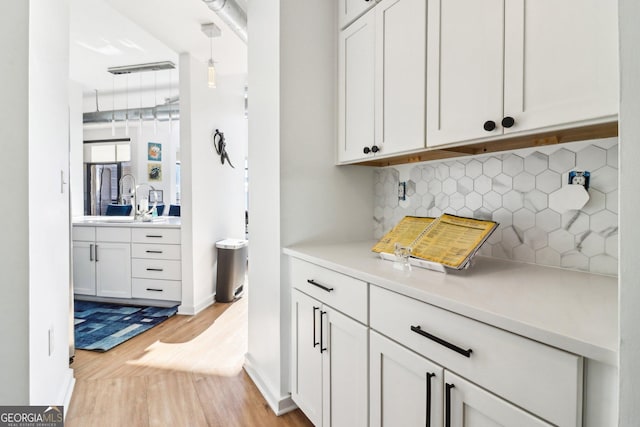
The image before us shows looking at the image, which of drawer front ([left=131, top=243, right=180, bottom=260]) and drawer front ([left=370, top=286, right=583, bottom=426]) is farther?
drawer front ([left=131, top=243, right=180, bottom=260])

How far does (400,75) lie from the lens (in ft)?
4.70

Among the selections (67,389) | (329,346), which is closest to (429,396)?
(329,346)

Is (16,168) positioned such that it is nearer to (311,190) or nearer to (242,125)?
(311,190)

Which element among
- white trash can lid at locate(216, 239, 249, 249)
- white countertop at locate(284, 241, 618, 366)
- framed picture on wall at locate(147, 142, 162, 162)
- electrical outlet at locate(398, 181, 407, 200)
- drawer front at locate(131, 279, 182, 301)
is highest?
framed picture on wall at locate(147, 142, 162, 162)

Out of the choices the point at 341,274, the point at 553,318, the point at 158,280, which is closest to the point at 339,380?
the point at 341,274

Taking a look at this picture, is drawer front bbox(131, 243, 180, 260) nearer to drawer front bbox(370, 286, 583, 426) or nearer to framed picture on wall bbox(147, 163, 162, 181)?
drawer front bbox(370, 286, 583, 426)

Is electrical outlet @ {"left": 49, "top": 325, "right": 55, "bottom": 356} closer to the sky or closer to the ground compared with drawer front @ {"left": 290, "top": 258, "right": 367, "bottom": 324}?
closer to the ground

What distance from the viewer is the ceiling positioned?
8.48ft

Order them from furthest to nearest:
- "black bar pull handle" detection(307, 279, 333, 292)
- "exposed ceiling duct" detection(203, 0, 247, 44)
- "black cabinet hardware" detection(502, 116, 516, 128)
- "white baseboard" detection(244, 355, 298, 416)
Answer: "exposed ceiling duct" detection(203, 0, 247, 44)
"white baseboard" detection(244, 355, 298, 416)
"black bar pull handle" detection(307, 279, 333, 292)
"black cabinet hardware" detection(502, 116, 516, 128)

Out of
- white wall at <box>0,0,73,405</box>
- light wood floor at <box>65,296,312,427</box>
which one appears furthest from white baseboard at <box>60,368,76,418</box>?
white wall at <box>0,0,73,405</box>

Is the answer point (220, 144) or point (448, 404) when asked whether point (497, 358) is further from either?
point (220, 144)

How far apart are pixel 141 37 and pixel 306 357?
12.5 feet

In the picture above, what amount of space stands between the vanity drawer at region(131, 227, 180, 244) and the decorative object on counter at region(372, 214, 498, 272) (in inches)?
105
